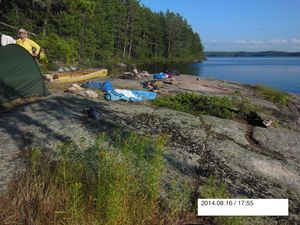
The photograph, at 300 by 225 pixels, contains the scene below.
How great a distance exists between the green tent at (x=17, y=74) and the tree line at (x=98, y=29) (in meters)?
2.66

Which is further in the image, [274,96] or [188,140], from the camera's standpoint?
[274,96]

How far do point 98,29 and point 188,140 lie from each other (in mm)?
46657

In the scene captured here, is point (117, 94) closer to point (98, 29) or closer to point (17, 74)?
point (17, 74)

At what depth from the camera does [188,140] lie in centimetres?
807

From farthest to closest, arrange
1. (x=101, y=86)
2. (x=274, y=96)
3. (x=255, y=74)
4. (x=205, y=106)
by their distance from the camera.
→ 1. (x=255, y=74)
2. (x=274, y=96)
3. (x=101, y=86)
4. (x=205, y=106)

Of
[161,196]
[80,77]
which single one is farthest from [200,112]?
[80,77]

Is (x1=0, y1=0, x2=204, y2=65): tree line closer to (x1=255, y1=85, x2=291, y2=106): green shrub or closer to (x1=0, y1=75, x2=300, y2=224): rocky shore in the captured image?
(x1=0, y1=75, x2=300, y2=224): rocky shore

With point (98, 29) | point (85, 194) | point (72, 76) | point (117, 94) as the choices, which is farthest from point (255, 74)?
point (85, 194)

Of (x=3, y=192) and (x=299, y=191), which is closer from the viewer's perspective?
(x=3, y=192)

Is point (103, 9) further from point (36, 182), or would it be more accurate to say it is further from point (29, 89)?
point (36, 182)

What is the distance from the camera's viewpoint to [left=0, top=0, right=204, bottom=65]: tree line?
46.1 feet

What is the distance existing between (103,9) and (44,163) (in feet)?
173

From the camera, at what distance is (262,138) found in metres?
9.16

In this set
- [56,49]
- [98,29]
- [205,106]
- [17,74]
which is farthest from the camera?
[98,29]
